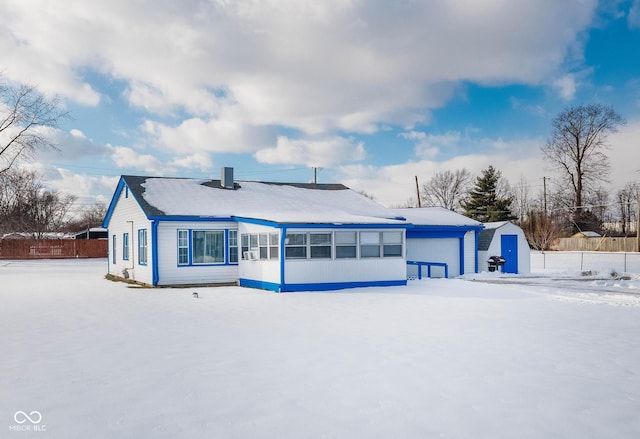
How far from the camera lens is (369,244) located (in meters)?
19.7

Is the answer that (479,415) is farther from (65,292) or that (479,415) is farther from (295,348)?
(65,292)

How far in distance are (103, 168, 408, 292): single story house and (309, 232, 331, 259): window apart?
0.04 m

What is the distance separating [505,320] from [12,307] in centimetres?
1282

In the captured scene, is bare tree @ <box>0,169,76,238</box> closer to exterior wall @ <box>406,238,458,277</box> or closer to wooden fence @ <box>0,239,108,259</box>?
wooden fence @ <box>0,239,108,259</box>

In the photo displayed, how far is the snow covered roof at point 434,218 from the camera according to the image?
24.6m

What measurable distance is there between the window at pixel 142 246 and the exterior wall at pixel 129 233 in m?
0.17

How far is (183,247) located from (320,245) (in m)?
5.55

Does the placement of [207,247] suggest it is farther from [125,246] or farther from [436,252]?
[436,252]

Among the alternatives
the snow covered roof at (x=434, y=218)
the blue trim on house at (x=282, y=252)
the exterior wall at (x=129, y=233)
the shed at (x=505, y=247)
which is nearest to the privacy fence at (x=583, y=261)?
the shed at (x=505, y=247)

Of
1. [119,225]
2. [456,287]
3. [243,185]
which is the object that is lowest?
[456,287]

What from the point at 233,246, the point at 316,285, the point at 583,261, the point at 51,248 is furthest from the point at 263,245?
the point at 51,248

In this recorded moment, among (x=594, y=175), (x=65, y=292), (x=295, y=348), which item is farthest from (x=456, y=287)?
(x=594, y=175)

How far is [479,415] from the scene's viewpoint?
5.81m

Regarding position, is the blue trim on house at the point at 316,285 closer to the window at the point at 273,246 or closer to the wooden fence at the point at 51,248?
the window at the point at 273,246
